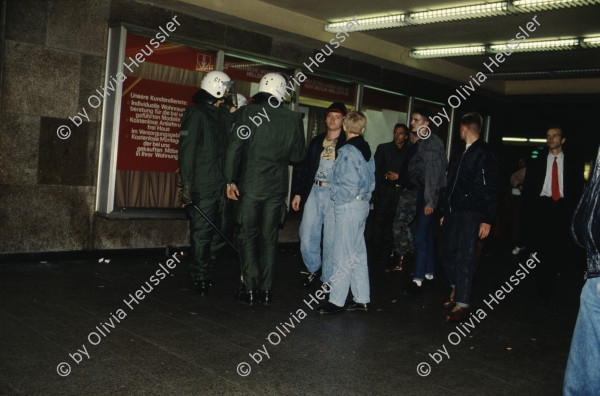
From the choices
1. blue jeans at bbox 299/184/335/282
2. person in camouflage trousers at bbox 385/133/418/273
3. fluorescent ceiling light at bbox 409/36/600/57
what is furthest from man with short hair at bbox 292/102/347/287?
fluorescent ceiling light at bbox 409/36/600/57

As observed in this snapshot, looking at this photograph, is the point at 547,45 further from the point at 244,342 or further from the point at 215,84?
the point at 244,342

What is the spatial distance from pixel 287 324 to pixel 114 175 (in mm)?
3598

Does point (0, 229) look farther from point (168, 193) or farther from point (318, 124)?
point (318, 124)

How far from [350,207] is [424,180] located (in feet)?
5.35

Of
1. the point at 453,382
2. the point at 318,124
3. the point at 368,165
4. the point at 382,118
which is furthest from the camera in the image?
the point at 382,118

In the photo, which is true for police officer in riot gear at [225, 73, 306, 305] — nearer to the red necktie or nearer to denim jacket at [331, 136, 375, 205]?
denim jacket at [331, 136, 375, 205]

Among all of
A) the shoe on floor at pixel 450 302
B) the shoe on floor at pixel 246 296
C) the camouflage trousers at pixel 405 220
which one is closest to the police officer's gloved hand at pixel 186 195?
the shoe on floor at pixel 246 296

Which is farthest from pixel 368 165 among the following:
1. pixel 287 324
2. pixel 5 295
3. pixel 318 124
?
pixel 318 124

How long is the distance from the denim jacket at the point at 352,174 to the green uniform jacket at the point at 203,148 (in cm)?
115

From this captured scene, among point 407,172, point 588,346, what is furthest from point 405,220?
point 588,346

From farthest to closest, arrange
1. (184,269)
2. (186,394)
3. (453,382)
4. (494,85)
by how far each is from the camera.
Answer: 1. (494,85)
2. (184,269)
3. (453,382)
4. (186,394)

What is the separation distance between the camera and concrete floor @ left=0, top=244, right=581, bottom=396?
11.5ft

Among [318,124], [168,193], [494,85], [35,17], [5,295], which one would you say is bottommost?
[5,295]

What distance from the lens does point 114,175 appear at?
7.36m
